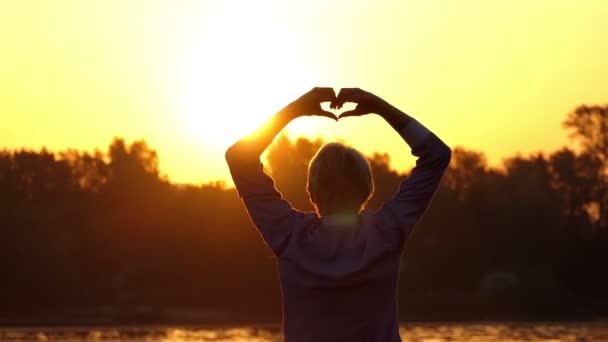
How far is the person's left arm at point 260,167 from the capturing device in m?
4.02

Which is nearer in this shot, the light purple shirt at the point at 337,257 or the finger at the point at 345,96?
the light purple shirt at the point at 337,257

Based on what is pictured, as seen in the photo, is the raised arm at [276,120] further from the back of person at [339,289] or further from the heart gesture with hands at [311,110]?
the back of person at [339,289]

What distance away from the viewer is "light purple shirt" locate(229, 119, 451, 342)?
3.87 metres

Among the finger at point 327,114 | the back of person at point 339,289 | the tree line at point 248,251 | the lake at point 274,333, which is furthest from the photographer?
the tree line at point 248,251

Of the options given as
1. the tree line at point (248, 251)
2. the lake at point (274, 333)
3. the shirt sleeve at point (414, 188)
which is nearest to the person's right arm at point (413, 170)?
the shirt sleeve at point (414, 188)

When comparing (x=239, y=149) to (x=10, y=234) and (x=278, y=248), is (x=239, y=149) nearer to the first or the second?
(x=278, y=248)

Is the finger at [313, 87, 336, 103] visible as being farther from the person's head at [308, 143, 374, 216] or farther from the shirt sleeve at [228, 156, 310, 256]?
the shirt sleeve at [228, 156, 310, 256]

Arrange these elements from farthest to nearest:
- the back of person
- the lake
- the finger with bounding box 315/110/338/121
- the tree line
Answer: the tree line → the lake → the finger with bounding box 315/110/338/121 → the back of person

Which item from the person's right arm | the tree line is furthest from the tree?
the person's right arm

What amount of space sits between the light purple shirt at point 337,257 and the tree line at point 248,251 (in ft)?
179

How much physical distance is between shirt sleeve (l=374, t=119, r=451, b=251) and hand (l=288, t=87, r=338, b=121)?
27 cm

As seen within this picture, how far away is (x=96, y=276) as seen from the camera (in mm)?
62656

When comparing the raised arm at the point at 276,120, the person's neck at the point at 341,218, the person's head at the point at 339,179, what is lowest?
the person's neck at the point at 341,218

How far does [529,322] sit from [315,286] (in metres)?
58.2
